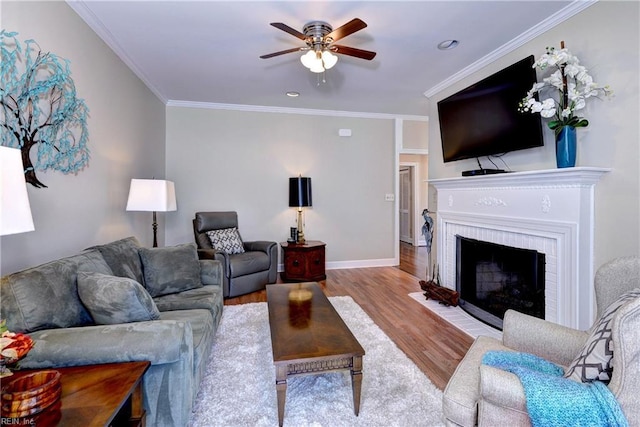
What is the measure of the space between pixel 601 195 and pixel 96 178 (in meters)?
3.89

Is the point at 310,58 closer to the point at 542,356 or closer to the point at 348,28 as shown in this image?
the point at 348,28

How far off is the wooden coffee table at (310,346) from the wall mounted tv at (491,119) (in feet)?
6.98

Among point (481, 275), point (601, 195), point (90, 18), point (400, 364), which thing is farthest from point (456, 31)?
point (90, 18)

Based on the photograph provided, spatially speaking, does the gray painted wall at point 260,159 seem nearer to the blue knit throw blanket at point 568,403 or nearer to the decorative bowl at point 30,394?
the decorative bowl at point 30,394

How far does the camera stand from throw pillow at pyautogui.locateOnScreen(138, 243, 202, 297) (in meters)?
2.48

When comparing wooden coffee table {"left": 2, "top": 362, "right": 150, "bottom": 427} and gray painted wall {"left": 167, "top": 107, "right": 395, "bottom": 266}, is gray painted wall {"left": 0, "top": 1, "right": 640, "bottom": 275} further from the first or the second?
wooden coffee table {"left": 2, "top": 362, "right": 150, "bottom": 427}

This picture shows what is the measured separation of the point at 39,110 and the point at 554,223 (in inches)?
142

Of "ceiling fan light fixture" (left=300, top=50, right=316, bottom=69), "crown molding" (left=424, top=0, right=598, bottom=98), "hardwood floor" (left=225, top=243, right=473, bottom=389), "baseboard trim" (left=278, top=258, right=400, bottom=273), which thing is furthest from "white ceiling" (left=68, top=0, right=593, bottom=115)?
"baseboard trim" (left=278, top=258, right=400, bottom=273)

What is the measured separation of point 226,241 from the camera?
4215 millimetres

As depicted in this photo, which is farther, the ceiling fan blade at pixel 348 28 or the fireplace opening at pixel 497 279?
the fireplace opening at pixel 497 279

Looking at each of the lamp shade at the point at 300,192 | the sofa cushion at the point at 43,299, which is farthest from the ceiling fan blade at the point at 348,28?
the lamp shade at the point at 300,192

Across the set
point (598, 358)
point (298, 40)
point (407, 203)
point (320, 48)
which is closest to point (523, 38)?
point (320, 48)

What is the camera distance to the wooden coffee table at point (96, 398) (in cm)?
101

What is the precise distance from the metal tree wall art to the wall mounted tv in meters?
3.41
